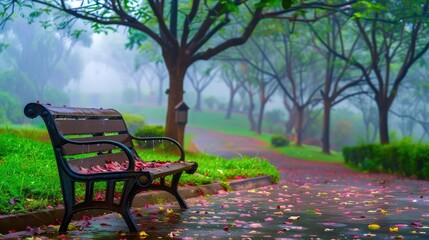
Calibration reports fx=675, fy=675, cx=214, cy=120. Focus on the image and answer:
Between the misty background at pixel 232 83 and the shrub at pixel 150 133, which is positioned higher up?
the misty background at pixel 232 83

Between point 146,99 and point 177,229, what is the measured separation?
113m

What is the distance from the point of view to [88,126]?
24.7ft

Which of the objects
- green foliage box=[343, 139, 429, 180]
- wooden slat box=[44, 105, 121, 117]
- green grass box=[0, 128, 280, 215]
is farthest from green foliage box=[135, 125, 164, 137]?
wooden slat box=[44, 105, 121, 117]

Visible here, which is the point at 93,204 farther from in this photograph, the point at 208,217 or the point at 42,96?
the point at 42,96

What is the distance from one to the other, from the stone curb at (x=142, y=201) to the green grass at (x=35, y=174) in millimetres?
137

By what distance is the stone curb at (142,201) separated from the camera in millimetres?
6500

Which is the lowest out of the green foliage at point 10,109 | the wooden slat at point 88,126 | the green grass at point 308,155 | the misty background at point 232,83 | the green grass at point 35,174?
the green grass at point 308,155

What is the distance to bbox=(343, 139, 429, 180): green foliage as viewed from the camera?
20062mm

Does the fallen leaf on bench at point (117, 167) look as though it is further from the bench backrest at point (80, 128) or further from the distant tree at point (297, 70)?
the distant tree at point (297, 70)

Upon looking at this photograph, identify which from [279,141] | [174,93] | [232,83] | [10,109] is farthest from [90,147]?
[232,83]

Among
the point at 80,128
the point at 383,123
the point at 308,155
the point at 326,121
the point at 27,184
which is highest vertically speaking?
the point at 326,121

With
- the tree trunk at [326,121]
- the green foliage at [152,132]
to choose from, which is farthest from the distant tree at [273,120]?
the green foliage at [152,132]

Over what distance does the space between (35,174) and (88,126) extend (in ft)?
6.07

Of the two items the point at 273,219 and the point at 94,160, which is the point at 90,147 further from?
the point at 273,219
